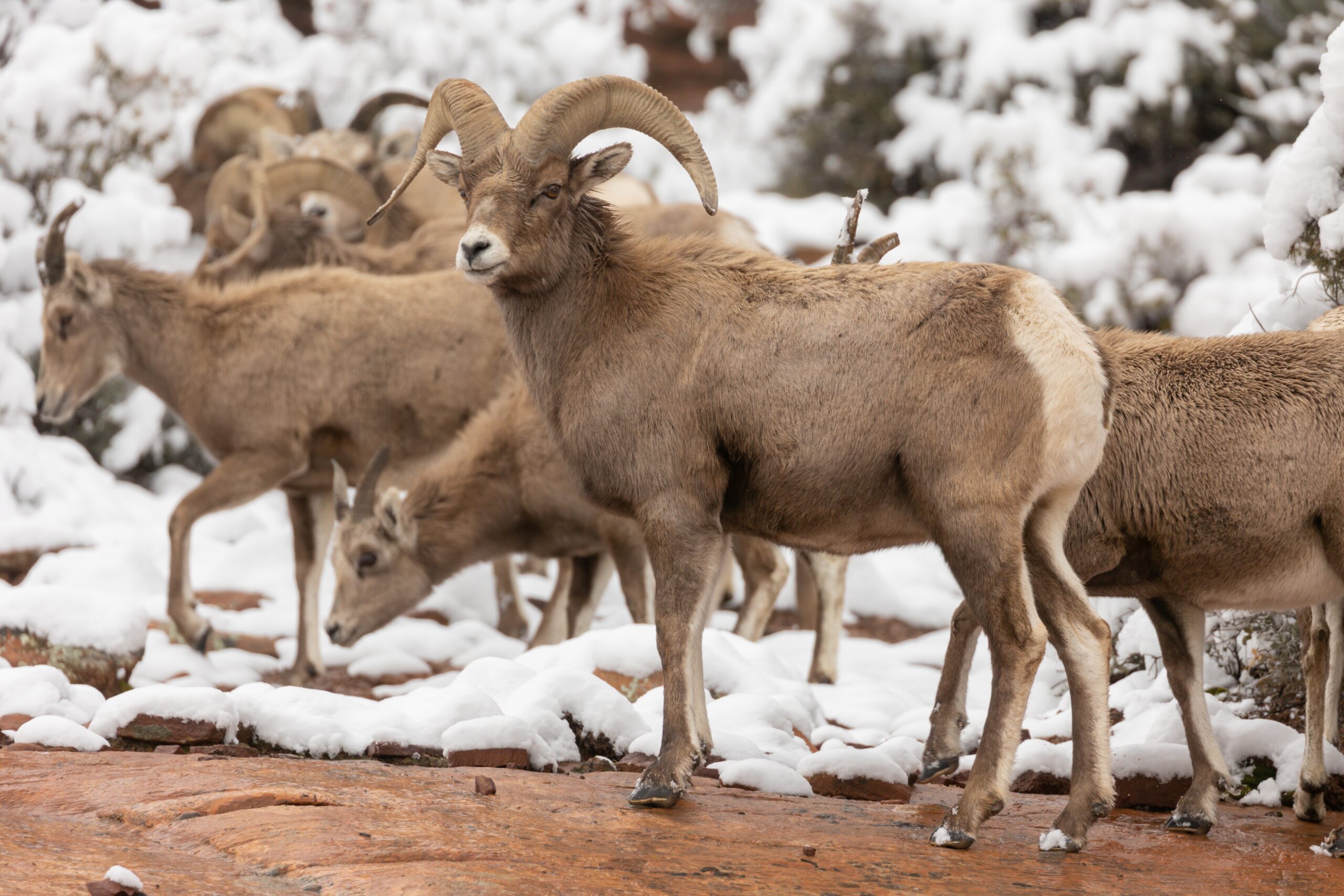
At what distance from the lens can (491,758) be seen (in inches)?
220

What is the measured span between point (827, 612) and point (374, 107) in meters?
7.86

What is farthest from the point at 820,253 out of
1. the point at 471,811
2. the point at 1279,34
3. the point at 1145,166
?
the point at 471,811

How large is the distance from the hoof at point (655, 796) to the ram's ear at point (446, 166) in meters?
2.35

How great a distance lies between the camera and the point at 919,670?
9.40 m

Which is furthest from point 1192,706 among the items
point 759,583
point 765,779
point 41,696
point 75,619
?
point 75,619

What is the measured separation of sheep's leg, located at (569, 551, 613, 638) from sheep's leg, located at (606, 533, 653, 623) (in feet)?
1.03

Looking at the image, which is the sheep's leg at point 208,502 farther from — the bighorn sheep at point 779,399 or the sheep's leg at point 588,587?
the bighorn sheep at point 779,399

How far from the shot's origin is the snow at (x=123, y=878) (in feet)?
11.1

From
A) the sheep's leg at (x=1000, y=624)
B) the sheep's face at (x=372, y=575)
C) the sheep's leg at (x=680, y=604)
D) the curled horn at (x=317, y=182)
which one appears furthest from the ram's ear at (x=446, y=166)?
the curled horn at (x=317, y=182)

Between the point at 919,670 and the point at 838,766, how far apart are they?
3.91 meters

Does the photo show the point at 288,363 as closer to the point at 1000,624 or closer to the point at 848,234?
the point at 848,234

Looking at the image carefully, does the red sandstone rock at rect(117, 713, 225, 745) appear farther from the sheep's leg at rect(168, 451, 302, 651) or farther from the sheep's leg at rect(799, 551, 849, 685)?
the sheep's leg at rect(799, 551, 849, 685)

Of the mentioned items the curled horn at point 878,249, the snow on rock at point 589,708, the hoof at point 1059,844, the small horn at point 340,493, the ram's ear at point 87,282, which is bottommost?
the hoof at point 1059,844

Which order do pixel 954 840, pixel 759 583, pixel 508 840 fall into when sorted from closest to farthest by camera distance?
pixel 508 840, pixel 954 840, pixel 759 583
